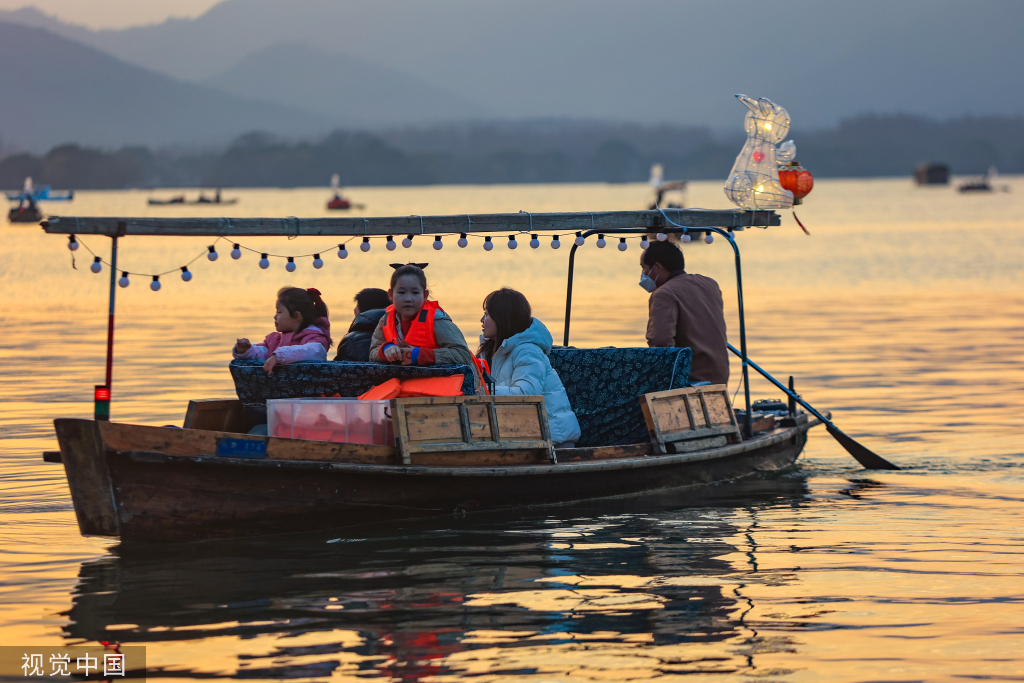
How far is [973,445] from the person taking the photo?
12766 mm

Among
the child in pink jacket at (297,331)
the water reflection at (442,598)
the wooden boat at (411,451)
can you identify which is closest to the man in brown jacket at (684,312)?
the wooden boat at (411,451)

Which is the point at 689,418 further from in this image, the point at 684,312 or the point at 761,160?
the point at 761,160

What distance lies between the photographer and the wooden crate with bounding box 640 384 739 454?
10.0 meters

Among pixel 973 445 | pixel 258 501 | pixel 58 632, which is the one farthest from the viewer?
pixel 973 445

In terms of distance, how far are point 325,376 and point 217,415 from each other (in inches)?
47.5

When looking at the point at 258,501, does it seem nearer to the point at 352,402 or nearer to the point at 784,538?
the point at 352,402

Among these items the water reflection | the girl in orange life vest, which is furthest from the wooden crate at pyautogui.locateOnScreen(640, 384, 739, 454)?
the girl in orange life vest

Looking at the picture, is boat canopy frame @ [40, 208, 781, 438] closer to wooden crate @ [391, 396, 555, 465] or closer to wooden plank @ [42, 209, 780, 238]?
wooden plank @ [42, 209, 780, 238]

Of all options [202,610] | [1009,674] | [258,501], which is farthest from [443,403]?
[1009,674]

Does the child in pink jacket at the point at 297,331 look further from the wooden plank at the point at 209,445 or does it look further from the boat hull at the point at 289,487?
the boat hull at the point at 289,487

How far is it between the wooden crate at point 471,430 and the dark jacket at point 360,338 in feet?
2.55

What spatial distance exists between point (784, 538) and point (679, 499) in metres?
1.43

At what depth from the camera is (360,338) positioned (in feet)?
30.9

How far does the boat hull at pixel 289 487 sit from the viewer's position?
8.02 meters
